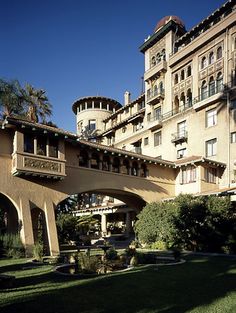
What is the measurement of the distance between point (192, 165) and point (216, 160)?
10.5 feet

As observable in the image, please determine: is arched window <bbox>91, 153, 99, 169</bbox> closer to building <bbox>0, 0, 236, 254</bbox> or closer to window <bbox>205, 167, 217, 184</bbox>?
building <bbox>0, 0, 236, 254</bbox>

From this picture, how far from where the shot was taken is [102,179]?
86.3 ft

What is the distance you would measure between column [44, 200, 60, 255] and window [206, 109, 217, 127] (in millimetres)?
19465

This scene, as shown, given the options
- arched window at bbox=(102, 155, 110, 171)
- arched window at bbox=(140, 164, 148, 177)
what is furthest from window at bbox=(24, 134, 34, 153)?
arched window at bbox=(140, 164, 148, 177)

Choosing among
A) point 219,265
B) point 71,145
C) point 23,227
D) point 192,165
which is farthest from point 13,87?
point 219,265

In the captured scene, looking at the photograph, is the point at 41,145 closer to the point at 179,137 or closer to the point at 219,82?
the point at 179,137

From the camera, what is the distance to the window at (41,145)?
70.3 feet

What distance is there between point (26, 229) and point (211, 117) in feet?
72.9

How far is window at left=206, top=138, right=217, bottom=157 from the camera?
32.5m

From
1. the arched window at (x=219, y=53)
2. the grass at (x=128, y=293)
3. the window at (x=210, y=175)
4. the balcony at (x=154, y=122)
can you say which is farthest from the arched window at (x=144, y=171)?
the grass at (x=128, y=293)

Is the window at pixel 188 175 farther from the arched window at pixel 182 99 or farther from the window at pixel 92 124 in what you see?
the window at pixel 92 124

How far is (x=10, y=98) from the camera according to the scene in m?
30.0

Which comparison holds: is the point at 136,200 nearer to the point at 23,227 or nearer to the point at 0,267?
the point at 23,227

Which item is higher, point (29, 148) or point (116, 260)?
point (29, 148)
